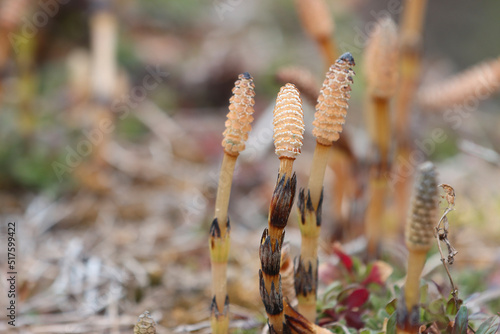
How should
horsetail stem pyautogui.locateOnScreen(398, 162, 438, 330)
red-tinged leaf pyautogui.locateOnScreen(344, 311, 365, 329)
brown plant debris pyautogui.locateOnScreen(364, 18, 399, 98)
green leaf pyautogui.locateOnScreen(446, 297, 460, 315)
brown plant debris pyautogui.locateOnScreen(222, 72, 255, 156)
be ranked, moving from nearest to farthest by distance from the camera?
horsetail stem pyautogui.locateOnScreen(398, 162, 438, 330) → brown plant debris pyautogui.locateOnScreen(222, 72, 255, 156) → green leaf pyautogui.locateOnScreen(446, 297, 460, 315) → red-tinged leaf pyautogui.locateOnScreen(344, 311, 365, 329) → brown plant debris pyautogui.locateOnScreen(364, 18, 399, 98)

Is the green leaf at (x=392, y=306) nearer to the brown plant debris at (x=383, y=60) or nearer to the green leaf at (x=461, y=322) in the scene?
the green leaf at (x=461, y=322)

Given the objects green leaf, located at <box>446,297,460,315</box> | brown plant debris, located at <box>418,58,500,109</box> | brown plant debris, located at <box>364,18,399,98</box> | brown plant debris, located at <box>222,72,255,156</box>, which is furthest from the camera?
brown plant debris, located at <box>418,58,500,109</box>

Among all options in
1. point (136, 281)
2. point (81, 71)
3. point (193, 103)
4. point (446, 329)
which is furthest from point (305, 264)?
point (193, 103)

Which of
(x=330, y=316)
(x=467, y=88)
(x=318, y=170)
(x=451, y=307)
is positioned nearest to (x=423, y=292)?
(x=451, y=307)

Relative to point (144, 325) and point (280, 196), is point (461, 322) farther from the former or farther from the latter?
point (144, 325)

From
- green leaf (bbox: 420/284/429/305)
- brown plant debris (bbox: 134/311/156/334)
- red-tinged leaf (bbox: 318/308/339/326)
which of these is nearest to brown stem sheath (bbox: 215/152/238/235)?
brown plant debris (bbox: 134/311/156/334)

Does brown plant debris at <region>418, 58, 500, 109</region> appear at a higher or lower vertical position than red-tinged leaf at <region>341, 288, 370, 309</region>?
higher

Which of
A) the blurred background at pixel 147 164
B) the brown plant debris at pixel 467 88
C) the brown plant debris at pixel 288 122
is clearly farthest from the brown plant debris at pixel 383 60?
the brown plant debris at pixel 288 122

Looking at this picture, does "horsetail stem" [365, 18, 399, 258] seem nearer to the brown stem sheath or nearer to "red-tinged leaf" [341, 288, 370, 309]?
"red-tinged leaf" [341, 288, 370, 309]
